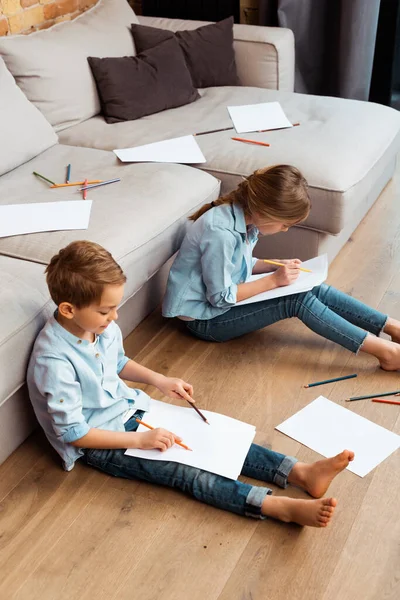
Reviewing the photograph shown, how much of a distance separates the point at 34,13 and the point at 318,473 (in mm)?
2341

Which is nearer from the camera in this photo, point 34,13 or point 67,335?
point 67,335

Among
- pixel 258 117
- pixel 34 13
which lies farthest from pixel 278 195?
pixel 34 13

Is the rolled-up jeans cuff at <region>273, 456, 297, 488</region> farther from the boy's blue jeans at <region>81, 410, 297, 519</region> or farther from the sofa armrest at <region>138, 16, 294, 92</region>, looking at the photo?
the sofa armrest at <region>138, 16, 294, 92</region>

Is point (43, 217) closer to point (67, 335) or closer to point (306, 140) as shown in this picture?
point (67, 335)

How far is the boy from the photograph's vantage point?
5.10 ft

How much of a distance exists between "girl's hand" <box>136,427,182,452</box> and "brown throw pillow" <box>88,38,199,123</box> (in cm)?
157

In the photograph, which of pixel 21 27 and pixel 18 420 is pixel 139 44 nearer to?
pixel 21 27

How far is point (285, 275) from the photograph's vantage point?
2.12 m

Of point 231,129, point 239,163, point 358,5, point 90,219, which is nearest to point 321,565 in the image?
point 90,219

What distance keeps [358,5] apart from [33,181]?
1.95m

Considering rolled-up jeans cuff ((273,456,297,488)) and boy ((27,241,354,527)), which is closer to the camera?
boy ((27,241,354,527))

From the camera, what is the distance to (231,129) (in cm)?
272

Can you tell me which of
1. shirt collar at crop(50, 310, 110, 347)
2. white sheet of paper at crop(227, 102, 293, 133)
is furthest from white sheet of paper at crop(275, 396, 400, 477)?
white sheet of paper at crop(227, 102, 293, 133)

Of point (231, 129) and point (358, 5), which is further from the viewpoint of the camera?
point (358, 5)
